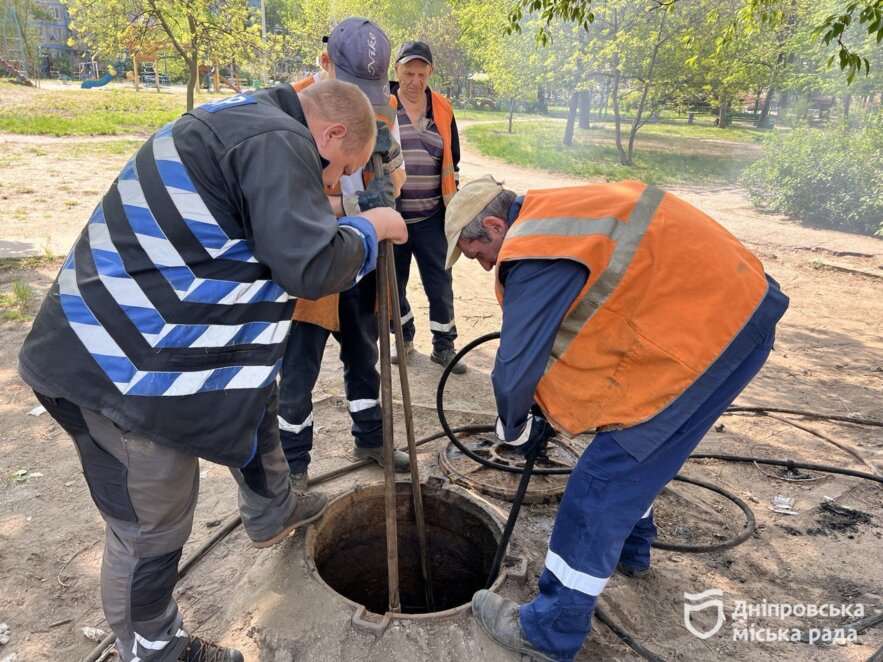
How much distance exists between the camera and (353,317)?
127 inches

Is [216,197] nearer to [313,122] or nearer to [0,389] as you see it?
[313,122]

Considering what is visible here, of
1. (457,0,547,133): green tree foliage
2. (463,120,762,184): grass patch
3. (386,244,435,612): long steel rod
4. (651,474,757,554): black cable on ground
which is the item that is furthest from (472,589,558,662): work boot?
(457,0,547,133): green tree foliage

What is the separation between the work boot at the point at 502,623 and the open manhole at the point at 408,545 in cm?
52

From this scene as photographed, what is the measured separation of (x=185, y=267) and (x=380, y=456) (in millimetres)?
1988

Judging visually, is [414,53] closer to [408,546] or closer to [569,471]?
[569,471]

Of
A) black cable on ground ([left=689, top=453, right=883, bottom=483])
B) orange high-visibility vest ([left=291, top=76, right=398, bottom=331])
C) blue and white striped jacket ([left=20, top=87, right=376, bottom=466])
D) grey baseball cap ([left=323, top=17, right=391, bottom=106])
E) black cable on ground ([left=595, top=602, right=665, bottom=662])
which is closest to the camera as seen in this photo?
→ blue and white striped jacket ([left=20, top=87, right=376, bottom=466])

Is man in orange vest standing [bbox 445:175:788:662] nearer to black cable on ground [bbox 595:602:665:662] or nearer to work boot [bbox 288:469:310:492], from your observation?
black cable on ground [bbox 595:602:665:662]

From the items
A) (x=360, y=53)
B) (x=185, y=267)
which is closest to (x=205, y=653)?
(x=185, y=267)

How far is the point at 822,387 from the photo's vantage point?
5.04 m

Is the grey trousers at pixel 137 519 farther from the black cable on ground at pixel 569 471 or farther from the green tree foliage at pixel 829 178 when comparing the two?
the green tree foliage at pixel 829 178

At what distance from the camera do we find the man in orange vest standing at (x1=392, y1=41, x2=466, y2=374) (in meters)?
4.49

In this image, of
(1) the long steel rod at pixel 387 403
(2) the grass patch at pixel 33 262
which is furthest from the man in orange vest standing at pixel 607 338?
(2) the grass patch at pixel 33 262

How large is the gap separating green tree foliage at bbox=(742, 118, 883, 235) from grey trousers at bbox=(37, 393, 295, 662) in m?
11.1

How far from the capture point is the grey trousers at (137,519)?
1.95 m
